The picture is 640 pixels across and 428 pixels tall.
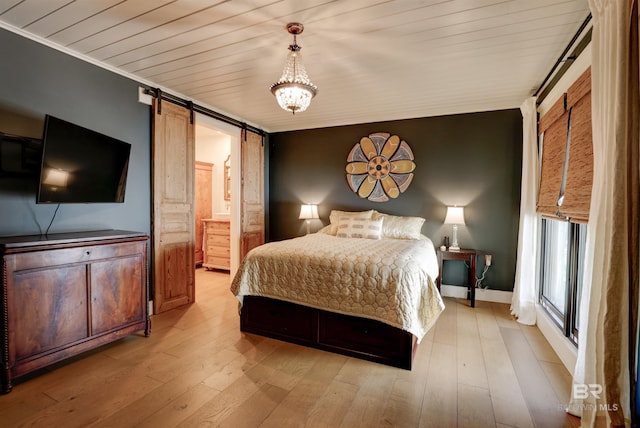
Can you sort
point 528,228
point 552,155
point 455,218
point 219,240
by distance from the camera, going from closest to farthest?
1. point 552,155
2. point 528,228
3. point 455,218
4. point 219,240

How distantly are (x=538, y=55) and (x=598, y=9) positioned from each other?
1.18 meters

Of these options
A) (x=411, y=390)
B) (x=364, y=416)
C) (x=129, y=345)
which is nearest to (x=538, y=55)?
(x=411, y=390)

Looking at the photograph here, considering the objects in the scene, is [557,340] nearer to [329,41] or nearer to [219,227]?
[329,41]

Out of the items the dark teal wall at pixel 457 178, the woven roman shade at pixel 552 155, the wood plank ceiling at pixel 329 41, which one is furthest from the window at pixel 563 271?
the wood plank ceiling at pixel 329 41

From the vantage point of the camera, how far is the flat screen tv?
2.11 meters

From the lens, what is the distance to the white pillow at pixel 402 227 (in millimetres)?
3754

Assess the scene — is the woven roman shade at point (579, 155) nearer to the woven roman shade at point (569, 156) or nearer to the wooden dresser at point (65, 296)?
the woven roman shade at point (569, 156)

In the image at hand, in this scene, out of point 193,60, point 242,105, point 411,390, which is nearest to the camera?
point 411,390

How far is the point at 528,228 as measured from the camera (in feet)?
10.4

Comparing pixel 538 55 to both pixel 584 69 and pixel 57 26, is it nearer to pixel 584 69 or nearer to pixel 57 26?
pixel 584 69

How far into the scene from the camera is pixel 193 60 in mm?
2650

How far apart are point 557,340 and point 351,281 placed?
1.83 meters

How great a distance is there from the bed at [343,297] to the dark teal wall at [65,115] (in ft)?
4.83

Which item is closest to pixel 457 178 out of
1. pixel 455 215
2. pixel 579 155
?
pixel 455 215
